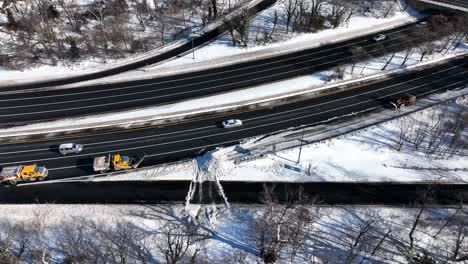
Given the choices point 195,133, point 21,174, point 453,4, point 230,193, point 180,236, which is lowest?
point 180,236

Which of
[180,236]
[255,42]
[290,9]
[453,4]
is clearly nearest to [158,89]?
[255,42]

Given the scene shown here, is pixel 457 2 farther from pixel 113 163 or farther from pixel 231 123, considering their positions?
pixel 113 163

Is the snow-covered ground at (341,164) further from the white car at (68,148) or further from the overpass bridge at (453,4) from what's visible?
the overpass bridge at (453,4)

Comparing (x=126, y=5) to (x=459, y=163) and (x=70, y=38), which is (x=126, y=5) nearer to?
(x=70, y=38)

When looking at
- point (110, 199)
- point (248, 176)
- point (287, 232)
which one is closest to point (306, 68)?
point (248, 176)

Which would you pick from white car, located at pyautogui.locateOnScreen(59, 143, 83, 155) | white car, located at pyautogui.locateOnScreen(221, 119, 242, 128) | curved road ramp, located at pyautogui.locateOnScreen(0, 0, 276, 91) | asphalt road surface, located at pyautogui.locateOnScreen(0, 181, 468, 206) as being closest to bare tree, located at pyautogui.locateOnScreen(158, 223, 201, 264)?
asphalt road surface, located at pyautogui.locateOnScreen(0, 181, 468, 206)

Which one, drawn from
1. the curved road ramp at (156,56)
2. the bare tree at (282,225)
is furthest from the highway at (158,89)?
the bare tree at (282,225)

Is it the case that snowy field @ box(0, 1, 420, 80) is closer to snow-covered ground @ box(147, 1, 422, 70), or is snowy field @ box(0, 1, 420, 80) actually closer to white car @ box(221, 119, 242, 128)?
snow-covered ground @ box(147, 1, 422, 70)
